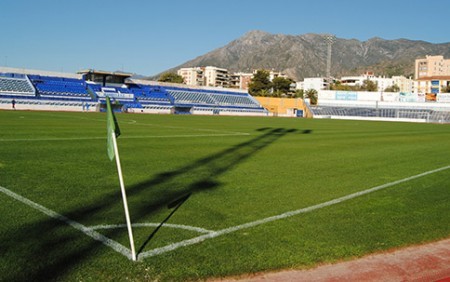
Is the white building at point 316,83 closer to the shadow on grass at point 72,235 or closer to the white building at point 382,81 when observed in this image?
the white building at point 382,81

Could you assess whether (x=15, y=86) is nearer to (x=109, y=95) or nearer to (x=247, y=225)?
(x=109, y=95)

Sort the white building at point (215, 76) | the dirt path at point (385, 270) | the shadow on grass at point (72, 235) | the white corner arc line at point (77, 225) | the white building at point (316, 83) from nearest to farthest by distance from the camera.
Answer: the shadow on grass at point (72, 235) < the dirt path at point (385, 270) < the white corner arc line at point (77, 225) < the white building at point (316, 83) < the white building at point (215, 76)

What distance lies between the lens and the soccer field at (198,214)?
4.41m

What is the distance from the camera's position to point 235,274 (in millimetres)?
4227

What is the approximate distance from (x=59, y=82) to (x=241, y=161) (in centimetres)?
5478

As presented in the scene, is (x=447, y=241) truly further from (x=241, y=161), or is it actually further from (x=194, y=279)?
(x=241, y=161)

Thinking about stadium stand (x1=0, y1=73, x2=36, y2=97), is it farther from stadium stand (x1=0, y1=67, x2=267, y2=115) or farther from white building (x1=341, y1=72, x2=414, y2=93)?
white building (x1=341, y1=72, x2=414, y2=93)

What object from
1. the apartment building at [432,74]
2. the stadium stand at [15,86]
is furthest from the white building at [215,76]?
the stadium stand at [15,86]

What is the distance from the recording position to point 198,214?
626 centimetres

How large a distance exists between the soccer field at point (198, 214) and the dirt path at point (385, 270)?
0.16 metres

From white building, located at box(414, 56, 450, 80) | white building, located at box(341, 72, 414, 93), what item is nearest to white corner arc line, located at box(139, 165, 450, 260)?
white building, located at box(341, 72, 414, 93)

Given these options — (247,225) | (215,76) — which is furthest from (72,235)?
(215,76)


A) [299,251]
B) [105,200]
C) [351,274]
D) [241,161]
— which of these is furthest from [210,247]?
[241,161]

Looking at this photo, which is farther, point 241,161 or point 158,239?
point 241,161
